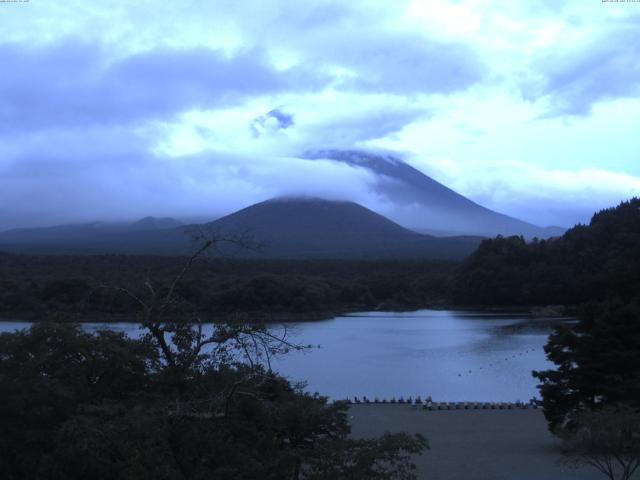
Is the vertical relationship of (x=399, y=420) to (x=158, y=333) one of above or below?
below

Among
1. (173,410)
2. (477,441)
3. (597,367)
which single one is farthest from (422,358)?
(173,410)

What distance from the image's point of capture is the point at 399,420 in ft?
46.6

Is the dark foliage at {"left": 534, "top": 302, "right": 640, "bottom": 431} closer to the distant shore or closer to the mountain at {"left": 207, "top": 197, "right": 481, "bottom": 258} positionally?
the distant shore

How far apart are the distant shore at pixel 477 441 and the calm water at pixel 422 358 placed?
82.3 inches

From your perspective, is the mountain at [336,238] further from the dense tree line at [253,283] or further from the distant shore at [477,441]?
the distant shore at [477,441]

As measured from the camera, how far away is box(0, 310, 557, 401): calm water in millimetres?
19703

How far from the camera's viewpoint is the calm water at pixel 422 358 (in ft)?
64.6

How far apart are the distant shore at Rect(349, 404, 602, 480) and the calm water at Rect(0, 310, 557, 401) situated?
82.3 inches

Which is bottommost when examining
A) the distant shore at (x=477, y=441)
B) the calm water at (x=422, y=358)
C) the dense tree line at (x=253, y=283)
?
the calm water at (x=422, y=358)

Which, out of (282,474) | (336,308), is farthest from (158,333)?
(336,308)

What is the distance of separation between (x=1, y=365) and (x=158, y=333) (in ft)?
4.99

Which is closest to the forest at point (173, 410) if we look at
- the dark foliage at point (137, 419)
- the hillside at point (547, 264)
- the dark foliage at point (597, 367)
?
the dark foliage at point (137, 419)

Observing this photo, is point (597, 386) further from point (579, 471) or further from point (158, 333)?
point (158, 333)

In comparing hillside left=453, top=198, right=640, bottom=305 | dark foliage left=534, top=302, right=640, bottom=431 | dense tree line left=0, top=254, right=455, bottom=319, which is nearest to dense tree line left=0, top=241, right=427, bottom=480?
dark foliage left=534, top=302, right=640, bottom=431
